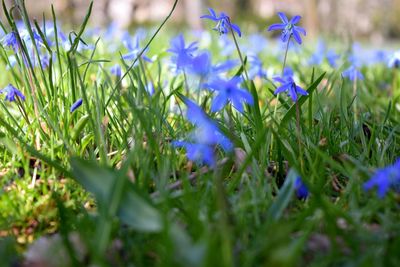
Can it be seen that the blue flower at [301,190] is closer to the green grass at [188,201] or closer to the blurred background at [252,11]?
the green grass at [188,201]

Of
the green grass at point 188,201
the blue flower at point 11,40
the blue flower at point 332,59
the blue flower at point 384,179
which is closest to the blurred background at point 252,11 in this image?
the blue flower at point 332,59

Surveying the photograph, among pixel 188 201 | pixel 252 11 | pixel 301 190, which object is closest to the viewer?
pixel 188 201

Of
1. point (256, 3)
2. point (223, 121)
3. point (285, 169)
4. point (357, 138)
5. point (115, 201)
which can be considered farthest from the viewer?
point (256, 3)

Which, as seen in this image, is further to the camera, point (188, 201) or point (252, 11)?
point (252, 11)

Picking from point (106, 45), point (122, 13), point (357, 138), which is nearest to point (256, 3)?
point (122, 13)

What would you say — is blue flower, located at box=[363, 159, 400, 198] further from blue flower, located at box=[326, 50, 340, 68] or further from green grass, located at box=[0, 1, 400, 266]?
blue flower, located at box=[326, 50, 340, 68]

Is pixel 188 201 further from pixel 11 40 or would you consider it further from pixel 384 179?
pixel 11 40

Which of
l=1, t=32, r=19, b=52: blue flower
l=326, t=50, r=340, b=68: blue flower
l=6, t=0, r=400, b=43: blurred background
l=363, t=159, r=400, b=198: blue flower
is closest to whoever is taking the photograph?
l=363, t=159, r=400, b=198: blue flower

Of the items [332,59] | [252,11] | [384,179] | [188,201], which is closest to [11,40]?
[188,201]

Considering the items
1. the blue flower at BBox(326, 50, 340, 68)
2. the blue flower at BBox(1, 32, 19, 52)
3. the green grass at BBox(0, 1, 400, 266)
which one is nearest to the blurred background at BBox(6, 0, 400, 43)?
the blue flower at BBox(326, 50, 340, 68)

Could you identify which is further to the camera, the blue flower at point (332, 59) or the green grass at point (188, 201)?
the blue flower at point (332, 59)

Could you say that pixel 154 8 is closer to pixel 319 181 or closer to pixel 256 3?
pixel 256 3
